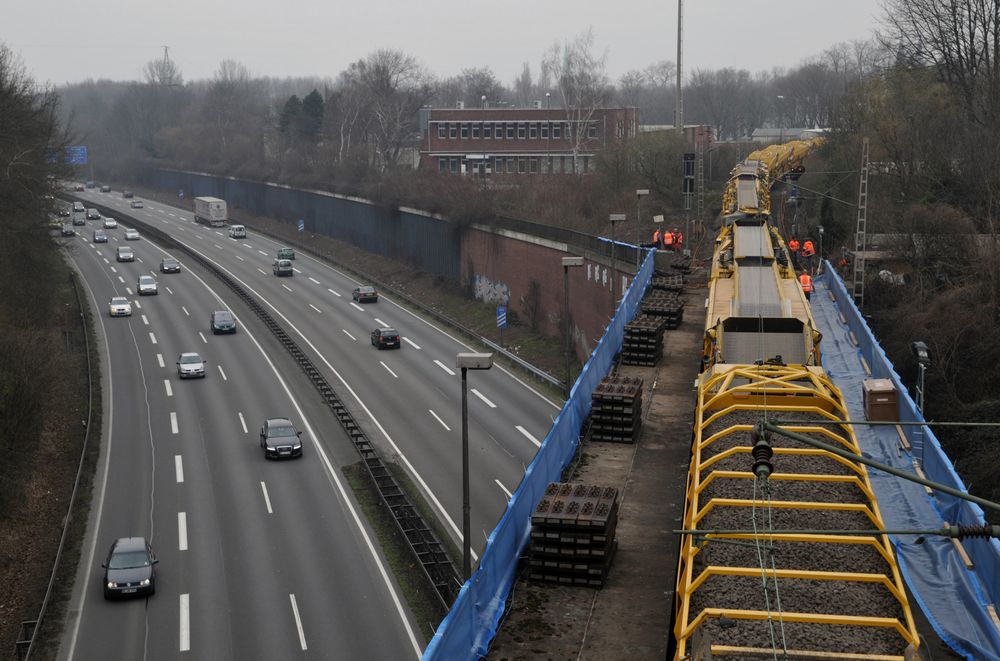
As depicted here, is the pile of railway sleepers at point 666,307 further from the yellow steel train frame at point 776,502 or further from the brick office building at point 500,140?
the brick office building at point 500,140

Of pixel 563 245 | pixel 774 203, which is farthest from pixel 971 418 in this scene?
pixel 774 203

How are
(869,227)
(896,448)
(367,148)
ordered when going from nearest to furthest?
(896,448) < (869,227) < (367,148)

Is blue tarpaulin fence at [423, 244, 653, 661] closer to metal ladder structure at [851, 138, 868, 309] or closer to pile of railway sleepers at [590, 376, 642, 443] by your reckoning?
pile of railway sleepers at [590, 376, 642, 443]

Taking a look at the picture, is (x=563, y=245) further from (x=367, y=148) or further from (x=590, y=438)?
(x=367, y=148)

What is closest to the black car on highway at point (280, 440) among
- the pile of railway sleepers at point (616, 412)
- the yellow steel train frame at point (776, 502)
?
the pile of railway sleepers at point (616, 412)

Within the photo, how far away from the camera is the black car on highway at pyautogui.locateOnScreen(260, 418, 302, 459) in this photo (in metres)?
40.2

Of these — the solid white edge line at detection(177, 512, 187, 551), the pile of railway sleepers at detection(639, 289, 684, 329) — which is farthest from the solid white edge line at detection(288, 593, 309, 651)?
the pile of railway sleepers at detection(639, 289, 684, 329)

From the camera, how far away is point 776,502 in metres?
14.4

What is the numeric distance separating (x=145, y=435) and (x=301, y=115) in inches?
3685

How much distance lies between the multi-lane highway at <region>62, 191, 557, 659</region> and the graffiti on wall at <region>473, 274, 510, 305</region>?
211 inches

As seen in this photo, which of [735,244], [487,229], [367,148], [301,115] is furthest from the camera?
[301,115]

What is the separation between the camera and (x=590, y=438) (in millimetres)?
25469

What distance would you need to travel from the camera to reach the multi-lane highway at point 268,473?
27438 millimetres

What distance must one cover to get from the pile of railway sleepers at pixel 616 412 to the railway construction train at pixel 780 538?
2358mm
